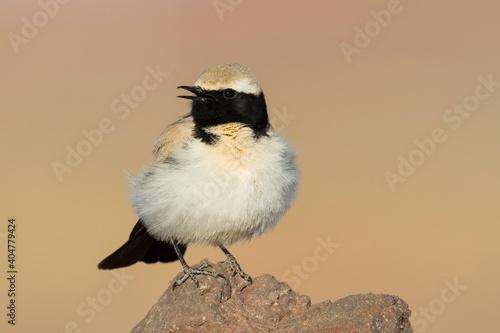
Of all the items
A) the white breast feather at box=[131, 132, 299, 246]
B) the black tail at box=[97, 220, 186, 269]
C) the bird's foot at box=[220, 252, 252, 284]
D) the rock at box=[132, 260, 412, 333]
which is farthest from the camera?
the black tail at box=[97, 220, 186, 269]

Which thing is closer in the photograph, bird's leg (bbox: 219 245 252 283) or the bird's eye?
the bird's eye

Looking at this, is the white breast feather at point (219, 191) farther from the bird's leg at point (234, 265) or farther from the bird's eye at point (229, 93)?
the bird's eye at point (229, 93)

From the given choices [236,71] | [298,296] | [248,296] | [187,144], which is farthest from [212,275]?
[236,71]

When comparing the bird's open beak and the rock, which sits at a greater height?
the bird's open beak

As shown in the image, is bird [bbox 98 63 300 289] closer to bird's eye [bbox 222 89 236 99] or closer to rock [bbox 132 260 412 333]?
bird's eye [bbox 222 89 236 99]

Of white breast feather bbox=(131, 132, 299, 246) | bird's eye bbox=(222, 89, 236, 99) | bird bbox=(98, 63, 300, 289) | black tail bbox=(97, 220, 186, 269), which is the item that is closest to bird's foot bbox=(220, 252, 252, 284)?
bird bbox=(98, 63, 300, 289)

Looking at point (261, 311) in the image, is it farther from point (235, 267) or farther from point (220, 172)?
point (220, 172)

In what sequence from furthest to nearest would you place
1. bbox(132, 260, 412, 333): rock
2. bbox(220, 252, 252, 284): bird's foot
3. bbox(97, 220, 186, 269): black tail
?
bbox(97, 220, 186, 269): black tail, bbox(220, 252, 252, 284): bird's foot, bbox(132, 260, 412, 333): rock

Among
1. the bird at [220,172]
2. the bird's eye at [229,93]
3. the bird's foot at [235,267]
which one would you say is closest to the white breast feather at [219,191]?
the bird at [220,172]
